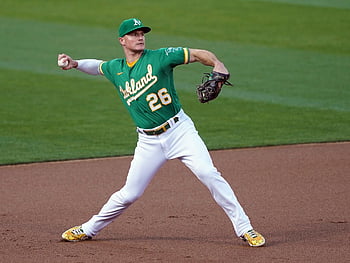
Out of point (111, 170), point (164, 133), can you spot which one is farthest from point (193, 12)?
point (164, 133)

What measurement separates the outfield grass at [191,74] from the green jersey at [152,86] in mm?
3841

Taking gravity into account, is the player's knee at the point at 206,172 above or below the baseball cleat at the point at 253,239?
above

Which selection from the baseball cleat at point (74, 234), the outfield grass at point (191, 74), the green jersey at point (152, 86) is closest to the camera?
the green jersey at point (152, 86)

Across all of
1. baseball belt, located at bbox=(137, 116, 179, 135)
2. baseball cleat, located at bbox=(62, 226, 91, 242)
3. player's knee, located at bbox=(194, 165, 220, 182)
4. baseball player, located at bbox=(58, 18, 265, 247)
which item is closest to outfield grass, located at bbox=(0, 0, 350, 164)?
baseball cleat, located at bbox=(62, 226, 91, 242)

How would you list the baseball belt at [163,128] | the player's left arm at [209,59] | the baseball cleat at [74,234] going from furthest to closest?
the baseball cleat at [74,234] < the baseball belt at [163,128] < the player's left arm at [209,59]

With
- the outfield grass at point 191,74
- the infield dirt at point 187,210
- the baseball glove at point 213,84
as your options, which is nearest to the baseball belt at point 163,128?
the baseball glove at point 213,84

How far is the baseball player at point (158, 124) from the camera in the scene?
639 cm

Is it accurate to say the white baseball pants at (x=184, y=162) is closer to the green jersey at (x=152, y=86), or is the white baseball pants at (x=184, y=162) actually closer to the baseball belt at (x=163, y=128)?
the baseball belt at (x=163, y=128)

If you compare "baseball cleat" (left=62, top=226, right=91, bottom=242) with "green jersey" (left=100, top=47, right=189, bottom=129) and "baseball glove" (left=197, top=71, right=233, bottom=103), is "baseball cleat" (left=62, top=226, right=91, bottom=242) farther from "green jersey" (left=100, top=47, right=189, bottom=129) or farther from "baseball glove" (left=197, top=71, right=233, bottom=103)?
"baseball glove" (left=197, top=71, right=233, bottom=103)

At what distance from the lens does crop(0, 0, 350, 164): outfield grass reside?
11.2 m

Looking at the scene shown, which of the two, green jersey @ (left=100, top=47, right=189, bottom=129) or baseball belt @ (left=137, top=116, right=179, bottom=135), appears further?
baseball belt @ (left=137, top=116, right=179, bottom=135)

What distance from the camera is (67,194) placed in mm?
8508

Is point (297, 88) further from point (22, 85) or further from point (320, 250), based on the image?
point (320, 250)

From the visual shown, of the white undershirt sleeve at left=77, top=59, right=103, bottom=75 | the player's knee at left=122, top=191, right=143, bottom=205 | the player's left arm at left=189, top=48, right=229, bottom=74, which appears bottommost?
the player's knee at left=122, top=191, right=143, bottom=205
